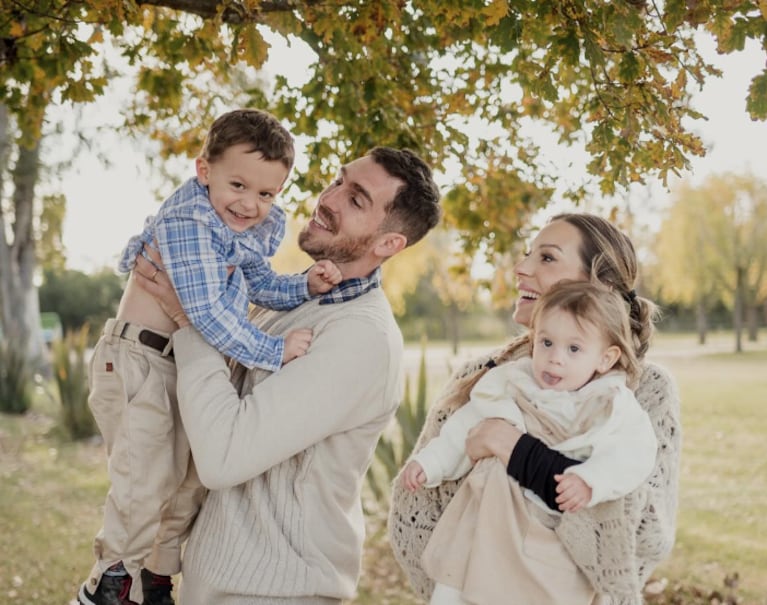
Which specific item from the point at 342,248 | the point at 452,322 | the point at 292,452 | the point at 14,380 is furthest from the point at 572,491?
the point at 452,322

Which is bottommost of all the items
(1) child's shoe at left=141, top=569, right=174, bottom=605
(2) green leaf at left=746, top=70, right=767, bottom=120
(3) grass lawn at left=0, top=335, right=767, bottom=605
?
(3) grass lawn at left=0, top=335, right=767, bottom=605

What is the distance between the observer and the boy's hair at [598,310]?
8.67 ft

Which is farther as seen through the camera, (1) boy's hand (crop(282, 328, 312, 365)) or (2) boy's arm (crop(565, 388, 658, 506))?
(1) boy's hand (crop(282, 328, 312, 365))

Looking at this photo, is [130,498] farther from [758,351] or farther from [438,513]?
[758,351]

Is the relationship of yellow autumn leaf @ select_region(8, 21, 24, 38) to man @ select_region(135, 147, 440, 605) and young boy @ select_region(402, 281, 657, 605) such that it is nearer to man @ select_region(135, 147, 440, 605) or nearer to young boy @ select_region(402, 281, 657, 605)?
man @ select_region(135, 147, 440, 605)

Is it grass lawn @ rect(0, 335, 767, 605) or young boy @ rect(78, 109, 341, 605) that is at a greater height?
young boy @ rect(78, 109, 341, 605)

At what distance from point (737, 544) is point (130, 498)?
26.8ft

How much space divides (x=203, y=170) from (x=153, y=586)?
146 centimetres

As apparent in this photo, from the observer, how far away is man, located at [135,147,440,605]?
104 inches

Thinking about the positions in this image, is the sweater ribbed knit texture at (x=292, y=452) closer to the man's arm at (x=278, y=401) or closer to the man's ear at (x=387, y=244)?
the man's arm at (x=278, y=401)

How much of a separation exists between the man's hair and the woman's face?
41 centimetres

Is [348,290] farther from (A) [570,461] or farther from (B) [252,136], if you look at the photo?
(A) [570,461]

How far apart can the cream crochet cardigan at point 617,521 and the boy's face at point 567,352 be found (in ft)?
0.96

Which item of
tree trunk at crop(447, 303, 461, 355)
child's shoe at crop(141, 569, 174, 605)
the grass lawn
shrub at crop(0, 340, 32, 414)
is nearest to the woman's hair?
child's shoe at crop(141, 569, 174, 605)
